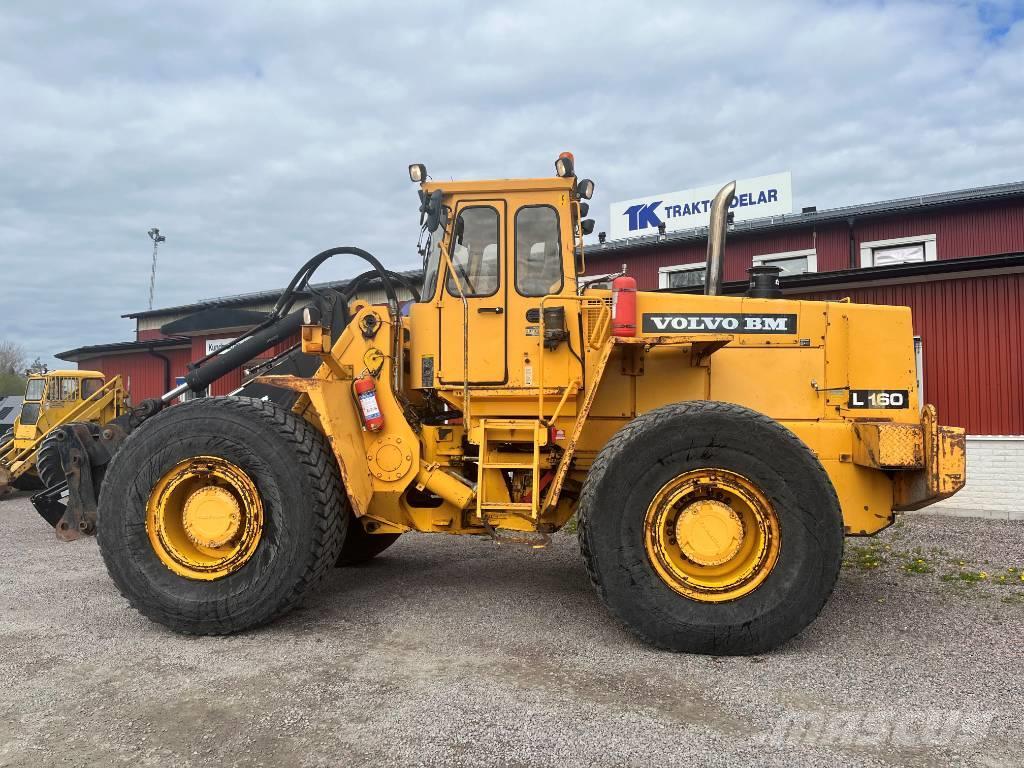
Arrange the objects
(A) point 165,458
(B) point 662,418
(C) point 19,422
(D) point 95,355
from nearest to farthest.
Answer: (B) point 662,418, (A) point 165,458, (C) point 19,422, (D) point 95,355

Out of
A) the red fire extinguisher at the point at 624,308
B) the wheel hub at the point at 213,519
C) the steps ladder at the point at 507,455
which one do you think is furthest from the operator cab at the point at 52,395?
the red fire extinguisher at the point at 624,308

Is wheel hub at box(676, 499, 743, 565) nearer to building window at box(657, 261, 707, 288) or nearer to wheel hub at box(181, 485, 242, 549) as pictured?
wheel hub at box(181, 485, 242, 549)

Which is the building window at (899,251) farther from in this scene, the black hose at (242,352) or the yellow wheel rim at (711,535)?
the black hose at (242,352)

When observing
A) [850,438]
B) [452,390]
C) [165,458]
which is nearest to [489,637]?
[452,390]

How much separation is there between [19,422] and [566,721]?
1510 centimetres

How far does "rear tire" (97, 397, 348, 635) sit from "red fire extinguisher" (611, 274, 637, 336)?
7.04ft

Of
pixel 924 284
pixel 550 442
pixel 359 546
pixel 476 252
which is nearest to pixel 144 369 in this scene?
pixel 359 546

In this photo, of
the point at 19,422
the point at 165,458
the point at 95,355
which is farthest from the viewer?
the point at 95,355

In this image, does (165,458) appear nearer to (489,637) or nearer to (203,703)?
(203,703)

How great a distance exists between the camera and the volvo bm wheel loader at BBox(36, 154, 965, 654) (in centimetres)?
438

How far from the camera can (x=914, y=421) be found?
5.30 meters

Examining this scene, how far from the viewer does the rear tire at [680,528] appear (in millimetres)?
4262

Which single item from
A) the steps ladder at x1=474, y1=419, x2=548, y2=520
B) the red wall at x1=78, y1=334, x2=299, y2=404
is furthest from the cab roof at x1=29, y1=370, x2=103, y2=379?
the steps ladder at x1=474, y1=419, x2=548, y2=520

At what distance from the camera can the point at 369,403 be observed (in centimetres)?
515
